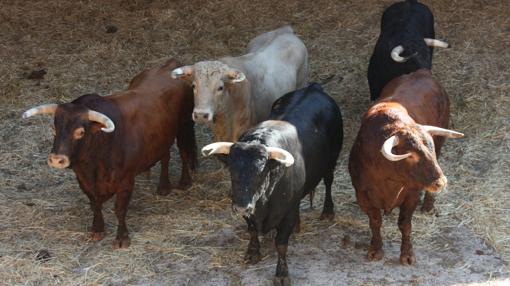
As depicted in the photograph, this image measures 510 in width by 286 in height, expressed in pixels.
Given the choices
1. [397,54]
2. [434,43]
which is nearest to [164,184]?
[397,54]

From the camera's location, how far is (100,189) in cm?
630

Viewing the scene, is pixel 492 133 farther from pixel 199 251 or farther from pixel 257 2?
pixel 257 2

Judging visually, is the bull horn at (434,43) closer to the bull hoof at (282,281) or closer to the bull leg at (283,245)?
the bull leg at (283,245)

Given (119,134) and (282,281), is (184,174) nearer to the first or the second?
(119,134)

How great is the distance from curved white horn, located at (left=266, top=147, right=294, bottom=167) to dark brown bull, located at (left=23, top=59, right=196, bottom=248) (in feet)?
4.97

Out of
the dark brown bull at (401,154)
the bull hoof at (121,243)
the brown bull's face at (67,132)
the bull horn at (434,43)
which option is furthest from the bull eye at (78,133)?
the bull horn at (434,43)

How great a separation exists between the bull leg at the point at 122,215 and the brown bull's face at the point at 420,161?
2532mm

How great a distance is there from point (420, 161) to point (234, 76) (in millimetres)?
2264

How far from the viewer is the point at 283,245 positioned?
5.78 metres

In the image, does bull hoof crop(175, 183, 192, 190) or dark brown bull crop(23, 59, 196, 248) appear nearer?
dark brown bull crop(23, 59, 196, 248)

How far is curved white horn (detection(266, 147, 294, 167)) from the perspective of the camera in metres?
5.09

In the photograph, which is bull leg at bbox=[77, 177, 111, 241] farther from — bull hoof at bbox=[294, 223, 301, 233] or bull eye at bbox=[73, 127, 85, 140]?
bull hoof at bbox=[294, 223, 301, 233]

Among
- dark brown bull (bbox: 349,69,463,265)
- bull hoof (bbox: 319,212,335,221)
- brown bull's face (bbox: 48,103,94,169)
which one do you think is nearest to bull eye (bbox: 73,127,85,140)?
brown bull's face (bbox: 48,103,94,169)

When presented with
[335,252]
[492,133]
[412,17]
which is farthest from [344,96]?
[335,252]
